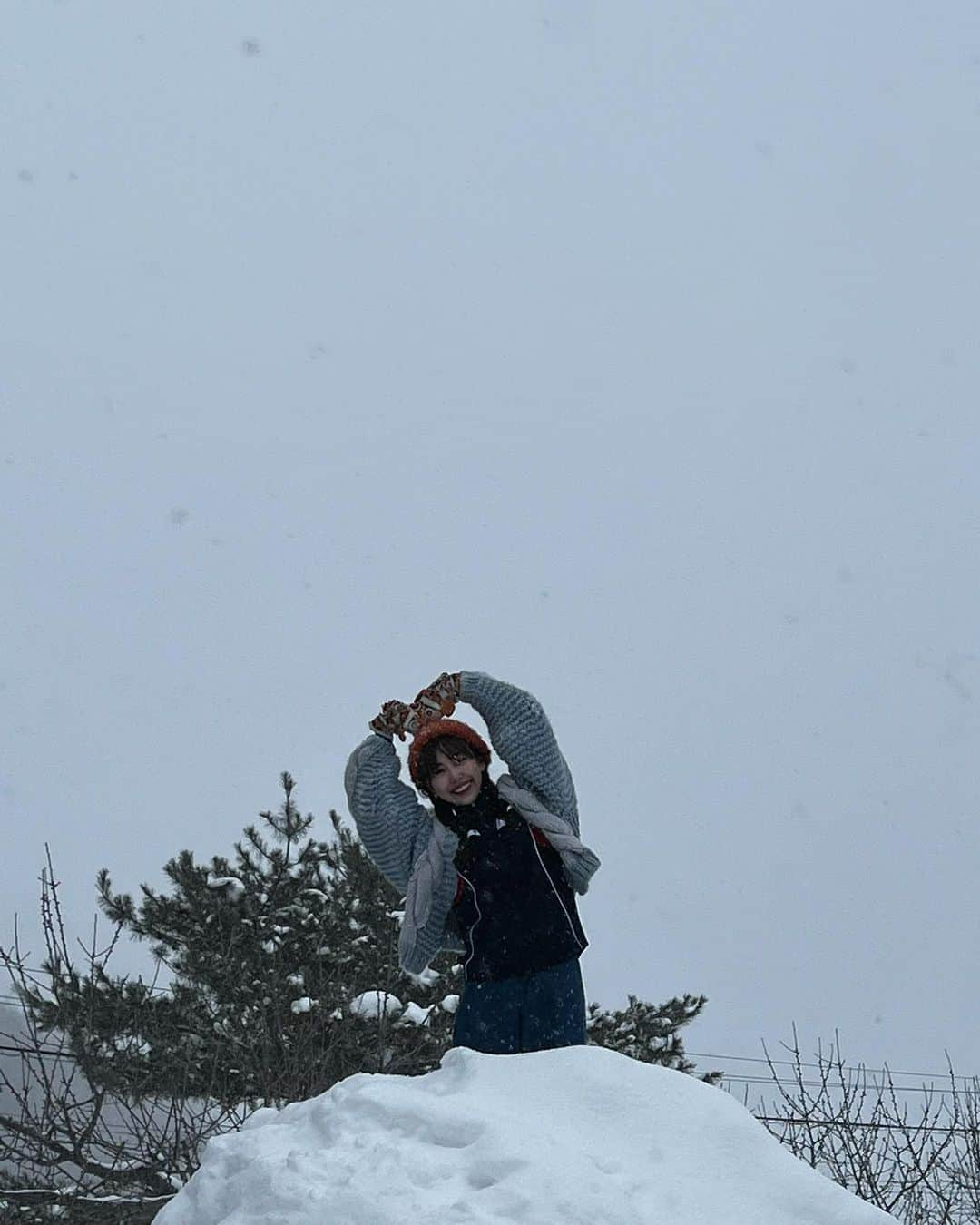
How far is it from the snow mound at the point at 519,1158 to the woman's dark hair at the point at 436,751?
4.10 feet

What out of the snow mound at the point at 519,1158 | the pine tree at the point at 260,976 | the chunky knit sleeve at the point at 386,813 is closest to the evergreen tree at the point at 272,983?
the pine tree at the point at 260,976

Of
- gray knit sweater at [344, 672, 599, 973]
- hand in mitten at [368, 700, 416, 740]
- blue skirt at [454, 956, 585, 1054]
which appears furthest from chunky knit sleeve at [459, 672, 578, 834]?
blue skirt at [454, 956, 585, 1054]

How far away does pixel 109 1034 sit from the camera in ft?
26.2

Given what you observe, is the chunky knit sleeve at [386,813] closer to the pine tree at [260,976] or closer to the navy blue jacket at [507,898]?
the navy blue jacket at [507,898]

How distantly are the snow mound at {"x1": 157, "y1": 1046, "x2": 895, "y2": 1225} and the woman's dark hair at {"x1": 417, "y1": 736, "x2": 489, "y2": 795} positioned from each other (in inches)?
49.2

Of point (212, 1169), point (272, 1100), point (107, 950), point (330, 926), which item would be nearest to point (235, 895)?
point (330, 926)

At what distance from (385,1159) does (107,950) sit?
363 centimetres

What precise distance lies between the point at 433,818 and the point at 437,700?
347 mm

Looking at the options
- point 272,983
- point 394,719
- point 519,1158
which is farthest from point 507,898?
point 272,983

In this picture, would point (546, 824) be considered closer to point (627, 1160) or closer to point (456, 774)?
point (456, 774)

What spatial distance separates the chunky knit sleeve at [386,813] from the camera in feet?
11.9

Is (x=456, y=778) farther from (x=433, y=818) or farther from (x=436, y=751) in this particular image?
(x=433, y=818)

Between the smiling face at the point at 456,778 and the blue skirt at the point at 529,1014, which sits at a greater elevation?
the smiling face at the point at 456,778

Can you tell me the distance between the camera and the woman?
11.0 ft
